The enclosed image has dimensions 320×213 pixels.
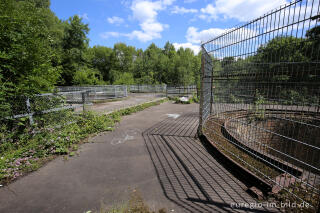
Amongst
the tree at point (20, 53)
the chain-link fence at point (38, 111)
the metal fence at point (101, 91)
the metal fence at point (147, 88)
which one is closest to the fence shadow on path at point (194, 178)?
the chain-link fence at point (38, 111)

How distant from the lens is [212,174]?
2.71 m

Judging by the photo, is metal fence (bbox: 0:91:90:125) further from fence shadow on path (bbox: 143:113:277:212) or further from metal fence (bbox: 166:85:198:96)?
metal fence (bbox: 166:85:198:96)

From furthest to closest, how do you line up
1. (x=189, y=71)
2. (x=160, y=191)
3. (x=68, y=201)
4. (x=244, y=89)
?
1. (x=189, y=71)
2. (x=244, y=89)
3. (x=160, y=191)
4. (x=68, y=201)

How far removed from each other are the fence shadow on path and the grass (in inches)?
87.3

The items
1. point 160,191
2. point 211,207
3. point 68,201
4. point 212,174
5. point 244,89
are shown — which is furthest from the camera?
point 244,89

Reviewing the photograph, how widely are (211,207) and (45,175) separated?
3.04 m

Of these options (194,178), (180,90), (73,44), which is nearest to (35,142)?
(194,178)

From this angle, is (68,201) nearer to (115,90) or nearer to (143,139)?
(143,139)

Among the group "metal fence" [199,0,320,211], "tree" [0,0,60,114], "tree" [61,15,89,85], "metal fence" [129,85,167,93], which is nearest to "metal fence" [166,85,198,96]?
"metal fence" [129,85,167,93]

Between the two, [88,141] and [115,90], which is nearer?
[88,141]

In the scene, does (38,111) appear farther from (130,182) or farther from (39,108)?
(130,182)

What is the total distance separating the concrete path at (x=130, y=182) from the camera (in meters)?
2.10

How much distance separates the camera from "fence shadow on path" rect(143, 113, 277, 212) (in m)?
2.05

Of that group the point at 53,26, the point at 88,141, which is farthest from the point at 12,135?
the point at 53,26
